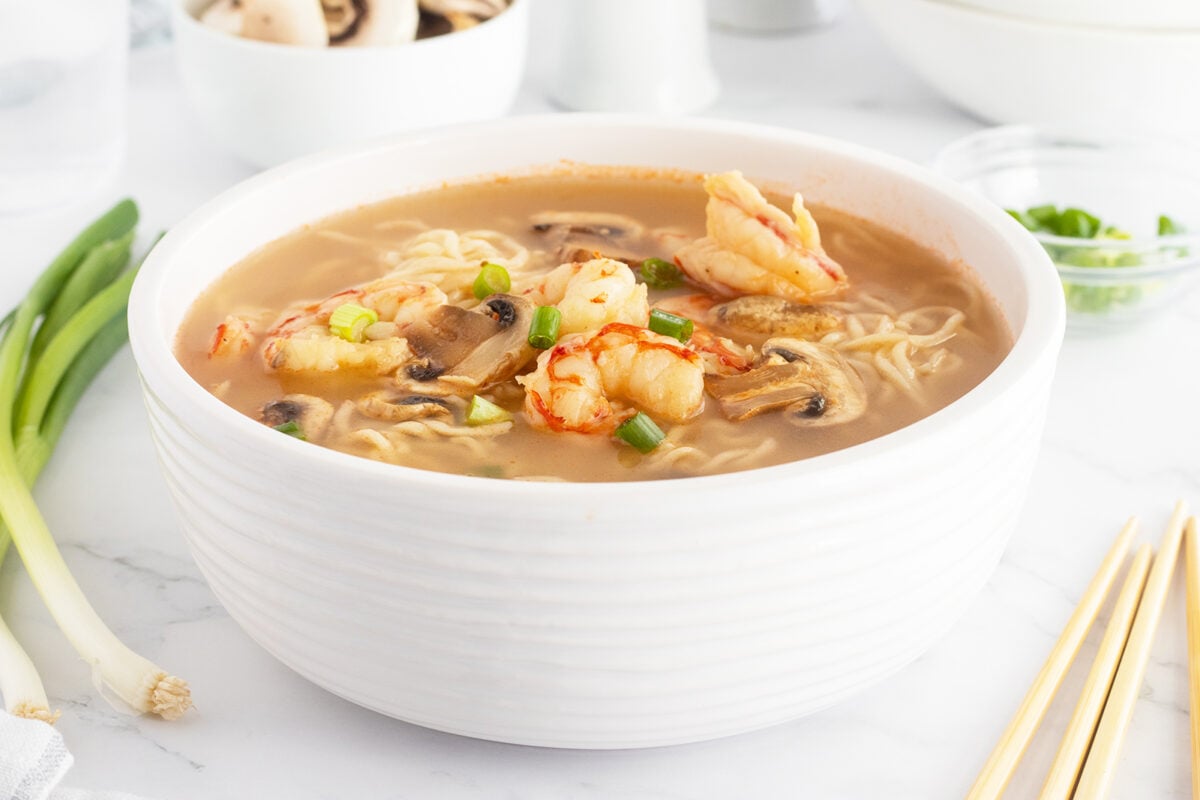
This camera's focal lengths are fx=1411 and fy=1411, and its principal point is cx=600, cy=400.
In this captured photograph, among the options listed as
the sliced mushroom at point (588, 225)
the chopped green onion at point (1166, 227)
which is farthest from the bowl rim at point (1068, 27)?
the sliced mushroom at point (588, 225)

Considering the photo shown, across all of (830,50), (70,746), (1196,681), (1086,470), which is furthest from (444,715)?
(830,50)

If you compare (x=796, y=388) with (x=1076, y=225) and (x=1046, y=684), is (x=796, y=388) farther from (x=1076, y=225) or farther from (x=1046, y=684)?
(x=1076, y=225)

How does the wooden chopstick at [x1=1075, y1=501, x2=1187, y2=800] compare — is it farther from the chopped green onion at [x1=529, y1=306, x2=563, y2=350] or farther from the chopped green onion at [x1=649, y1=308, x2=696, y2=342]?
the chopped green onion at [x1=529, y1=306, x2=563, y2=350]

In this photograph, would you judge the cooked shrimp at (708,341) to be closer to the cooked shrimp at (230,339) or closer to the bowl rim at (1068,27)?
the cooked shrimp at (230,339)

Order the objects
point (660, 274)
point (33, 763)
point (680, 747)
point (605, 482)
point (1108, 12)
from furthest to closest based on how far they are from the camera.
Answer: point (1108, 12) → point (660, 274) → point (680, 747) → point (605, 482) → point (33, 763)

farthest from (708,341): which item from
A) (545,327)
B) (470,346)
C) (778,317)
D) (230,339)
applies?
(230,339)

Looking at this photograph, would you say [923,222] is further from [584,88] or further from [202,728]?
[584,88]

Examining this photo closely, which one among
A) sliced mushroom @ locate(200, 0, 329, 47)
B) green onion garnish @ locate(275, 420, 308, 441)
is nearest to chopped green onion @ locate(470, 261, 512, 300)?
green onion garnish @ locate(275, 420, 308, 441)
